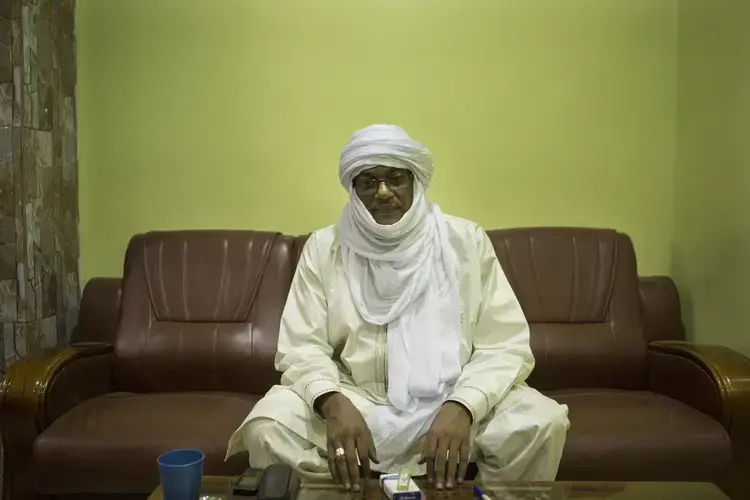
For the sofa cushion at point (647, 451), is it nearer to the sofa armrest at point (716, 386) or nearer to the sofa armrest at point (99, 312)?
the sofa armrest at point (716, 386)

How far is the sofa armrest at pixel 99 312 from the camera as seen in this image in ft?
8.39

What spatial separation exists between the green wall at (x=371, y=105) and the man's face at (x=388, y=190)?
0.83 m

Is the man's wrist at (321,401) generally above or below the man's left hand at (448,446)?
above

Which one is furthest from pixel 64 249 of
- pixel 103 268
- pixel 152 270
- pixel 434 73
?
pixel 434 73

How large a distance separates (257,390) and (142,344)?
45 centimetres

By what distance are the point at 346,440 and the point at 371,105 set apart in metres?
1.60

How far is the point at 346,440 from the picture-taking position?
5.29 ft

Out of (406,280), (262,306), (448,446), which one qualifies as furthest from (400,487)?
(262,306)

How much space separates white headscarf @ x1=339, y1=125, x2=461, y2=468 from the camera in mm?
1854

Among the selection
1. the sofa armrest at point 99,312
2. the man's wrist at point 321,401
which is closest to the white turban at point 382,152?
the man's wrist at point 321,401

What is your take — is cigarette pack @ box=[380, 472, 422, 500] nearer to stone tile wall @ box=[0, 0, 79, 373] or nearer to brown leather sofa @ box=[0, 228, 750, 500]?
brown leather sofa @ box=[0, 228, 750, 500]

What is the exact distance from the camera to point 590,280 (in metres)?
2.49

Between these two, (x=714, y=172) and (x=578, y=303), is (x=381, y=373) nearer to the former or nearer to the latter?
(x=578, y=303)

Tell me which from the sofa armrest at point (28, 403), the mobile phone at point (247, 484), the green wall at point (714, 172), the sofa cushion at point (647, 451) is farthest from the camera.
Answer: the green wall at point (714, 172)
